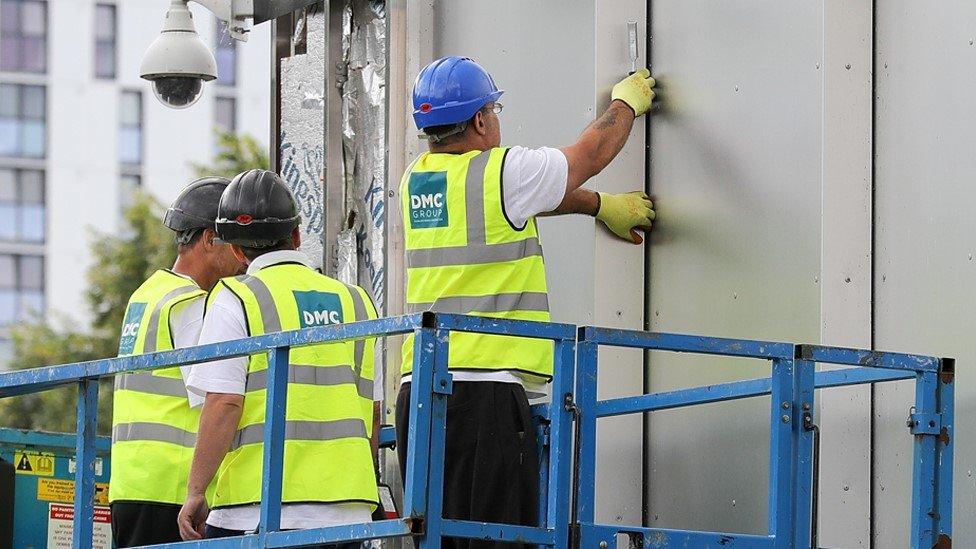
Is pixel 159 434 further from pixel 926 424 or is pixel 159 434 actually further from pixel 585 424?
pixel 926 424

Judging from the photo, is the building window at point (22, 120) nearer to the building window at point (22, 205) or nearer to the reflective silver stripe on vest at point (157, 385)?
the building window at point (22, 205)

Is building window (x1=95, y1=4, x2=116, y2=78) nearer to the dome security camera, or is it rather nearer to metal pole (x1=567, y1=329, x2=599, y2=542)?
the dome security camera

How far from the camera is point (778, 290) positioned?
680cm

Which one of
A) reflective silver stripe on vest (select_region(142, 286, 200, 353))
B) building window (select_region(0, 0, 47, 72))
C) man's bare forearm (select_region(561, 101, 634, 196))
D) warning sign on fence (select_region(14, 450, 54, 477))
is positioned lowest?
warning sign on fence (select_region(14, 450, 54, 477))

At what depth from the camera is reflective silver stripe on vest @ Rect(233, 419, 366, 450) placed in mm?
5844

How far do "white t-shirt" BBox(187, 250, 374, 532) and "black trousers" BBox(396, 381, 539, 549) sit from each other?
25 centimetres

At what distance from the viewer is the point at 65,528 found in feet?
26.0

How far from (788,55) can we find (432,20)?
273 centimetres

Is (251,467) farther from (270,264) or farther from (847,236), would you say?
(847,236)

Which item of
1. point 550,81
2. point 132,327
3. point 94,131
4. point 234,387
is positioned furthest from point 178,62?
point 94,131

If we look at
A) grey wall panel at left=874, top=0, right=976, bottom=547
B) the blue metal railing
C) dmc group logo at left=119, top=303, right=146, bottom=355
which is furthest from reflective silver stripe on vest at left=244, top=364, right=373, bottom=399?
grey wall panel at left=874, top=0, right=976, bottom=547

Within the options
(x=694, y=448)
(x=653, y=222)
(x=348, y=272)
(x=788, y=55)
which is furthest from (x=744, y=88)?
(x=348, y=272)

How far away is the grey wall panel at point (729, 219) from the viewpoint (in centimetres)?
669

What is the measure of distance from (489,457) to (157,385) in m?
1.53
